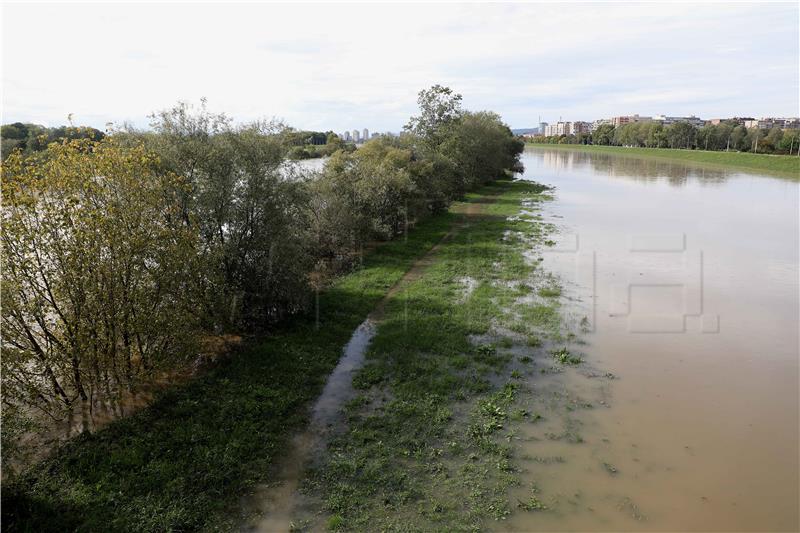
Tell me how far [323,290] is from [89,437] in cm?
1086

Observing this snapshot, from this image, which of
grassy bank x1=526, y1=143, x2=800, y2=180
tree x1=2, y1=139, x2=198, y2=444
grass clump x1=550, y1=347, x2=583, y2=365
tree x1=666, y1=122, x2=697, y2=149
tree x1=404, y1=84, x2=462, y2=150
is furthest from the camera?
tree x1=666, y1=122, x2=697, y2=149

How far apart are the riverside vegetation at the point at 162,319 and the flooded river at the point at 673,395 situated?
2.71m

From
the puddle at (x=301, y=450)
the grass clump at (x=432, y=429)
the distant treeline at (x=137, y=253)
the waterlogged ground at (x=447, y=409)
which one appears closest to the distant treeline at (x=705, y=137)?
the waterlogged ground at (x=447, y=409)

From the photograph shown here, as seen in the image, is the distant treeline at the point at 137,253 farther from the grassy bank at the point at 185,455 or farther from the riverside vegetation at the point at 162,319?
the grassy bank at the point at 185,455

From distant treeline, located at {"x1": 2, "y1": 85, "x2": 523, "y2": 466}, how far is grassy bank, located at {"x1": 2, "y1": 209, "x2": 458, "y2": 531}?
1.00 meters

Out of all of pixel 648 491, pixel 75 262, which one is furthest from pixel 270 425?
pixel 648 491

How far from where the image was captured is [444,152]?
4784cm

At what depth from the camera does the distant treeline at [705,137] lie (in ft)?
319

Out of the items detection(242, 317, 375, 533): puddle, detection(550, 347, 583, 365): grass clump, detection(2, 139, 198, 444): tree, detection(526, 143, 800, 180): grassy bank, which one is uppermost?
detection(526, 143, 800, 180): grassy bank

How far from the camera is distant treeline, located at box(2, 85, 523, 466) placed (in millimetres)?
9883

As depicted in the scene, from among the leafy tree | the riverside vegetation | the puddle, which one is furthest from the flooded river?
the leafy tree

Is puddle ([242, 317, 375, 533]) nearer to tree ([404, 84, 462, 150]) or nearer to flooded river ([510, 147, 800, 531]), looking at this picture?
flooded river ([510, 147, 800, 531])

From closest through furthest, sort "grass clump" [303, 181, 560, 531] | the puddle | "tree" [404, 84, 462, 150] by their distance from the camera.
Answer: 1. the puddle
2. "grass clump" [303, 181, 560, 531]
3. "tree" [404, 84, 462, 150]

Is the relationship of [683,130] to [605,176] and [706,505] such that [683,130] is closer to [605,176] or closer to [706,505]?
[605,176]
